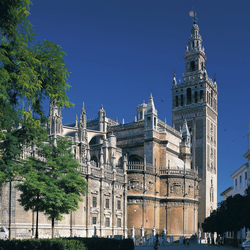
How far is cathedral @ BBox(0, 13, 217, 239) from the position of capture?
145ft

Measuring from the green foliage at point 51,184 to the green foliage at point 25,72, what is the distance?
943cm

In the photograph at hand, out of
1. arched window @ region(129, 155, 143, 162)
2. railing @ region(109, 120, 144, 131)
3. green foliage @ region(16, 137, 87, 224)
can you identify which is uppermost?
railing @ region(109, 120, 144, 131)

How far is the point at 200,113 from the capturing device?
275 ft

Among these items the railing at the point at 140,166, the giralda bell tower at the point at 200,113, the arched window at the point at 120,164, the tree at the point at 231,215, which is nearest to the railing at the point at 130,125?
the arched window at the point at 120,164

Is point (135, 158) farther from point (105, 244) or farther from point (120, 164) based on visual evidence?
point (105, 244)

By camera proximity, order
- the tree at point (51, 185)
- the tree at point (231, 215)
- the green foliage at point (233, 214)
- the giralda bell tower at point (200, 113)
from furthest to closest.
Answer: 1. the giralda bell tower at point (200, 113)
2. the tree at point (231, 215)
3. the green foliage at point (233, 214)
4. the tree at point (51, 185)

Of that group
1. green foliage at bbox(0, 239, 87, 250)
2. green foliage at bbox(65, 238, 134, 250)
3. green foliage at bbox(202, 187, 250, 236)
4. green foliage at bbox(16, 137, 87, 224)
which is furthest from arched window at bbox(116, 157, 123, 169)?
green foliage at bbox(0, 239, 87, 250)

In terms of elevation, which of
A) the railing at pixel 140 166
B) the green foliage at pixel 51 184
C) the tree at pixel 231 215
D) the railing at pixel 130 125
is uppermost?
the railing at pixel 130 125

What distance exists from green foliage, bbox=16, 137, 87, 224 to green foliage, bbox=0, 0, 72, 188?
9.43 metres

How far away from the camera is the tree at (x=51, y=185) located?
27641 millimetres

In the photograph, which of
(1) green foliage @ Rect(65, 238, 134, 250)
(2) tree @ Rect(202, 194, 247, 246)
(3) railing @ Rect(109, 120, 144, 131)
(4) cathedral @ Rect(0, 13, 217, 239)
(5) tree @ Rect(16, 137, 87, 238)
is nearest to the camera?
(1) green foliage @ Rect(65, 238, 134, 250)

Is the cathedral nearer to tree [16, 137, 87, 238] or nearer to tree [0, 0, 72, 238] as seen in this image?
tree [16, 137, 87, 238]

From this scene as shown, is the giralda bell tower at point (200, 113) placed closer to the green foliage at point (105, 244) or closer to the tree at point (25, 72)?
the green foliage at point (105, 244)

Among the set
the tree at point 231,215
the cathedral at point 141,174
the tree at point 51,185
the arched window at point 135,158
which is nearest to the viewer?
the tree at point 51,185
